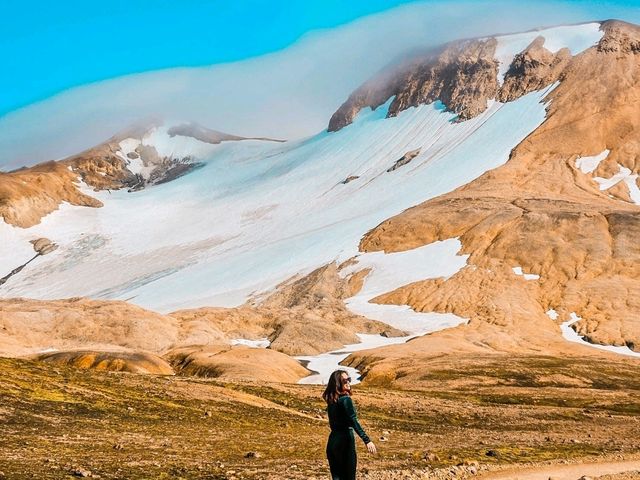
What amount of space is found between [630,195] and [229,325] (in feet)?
380

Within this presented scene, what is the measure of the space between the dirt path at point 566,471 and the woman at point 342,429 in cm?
902

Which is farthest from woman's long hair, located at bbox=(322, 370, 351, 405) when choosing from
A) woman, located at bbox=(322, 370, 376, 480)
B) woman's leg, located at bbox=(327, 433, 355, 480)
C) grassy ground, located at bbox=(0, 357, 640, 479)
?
grassy ground, located at bbox=(0, 357, 640, 479)

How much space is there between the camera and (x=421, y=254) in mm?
161750

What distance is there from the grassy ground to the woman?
5209mm

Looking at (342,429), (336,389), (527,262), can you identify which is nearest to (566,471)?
(342,429)

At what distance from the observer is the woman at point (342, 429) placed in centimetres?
1633

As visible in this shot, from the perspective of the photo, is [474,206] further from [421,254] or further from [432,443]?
[432,443]

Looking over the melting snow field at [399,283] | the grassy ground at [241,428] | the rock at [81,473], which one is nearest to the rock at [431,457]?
the grassy ground at [241,428]

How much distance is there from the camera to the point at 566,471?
25.8m

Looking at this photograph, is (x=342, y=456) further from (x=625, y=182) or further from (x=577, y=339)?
(x=625, y=182)

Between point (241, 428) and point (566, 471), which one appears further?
Answer: point (241, 428)

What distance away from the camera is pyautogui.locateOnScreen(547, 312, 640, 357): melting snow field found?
373ft

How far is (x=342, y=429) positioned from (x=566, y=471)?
1258cm

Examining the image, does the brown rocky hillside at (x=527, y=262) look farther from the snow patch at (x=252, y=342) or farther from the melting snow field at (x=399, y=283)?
the snow patch at (x=252, y=342)
